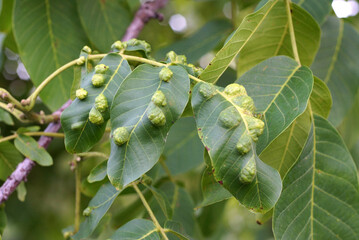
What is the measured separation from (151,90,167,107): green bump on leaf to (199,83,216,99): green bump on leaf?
74 mm

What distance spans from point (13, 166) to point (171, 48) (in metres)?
0.84

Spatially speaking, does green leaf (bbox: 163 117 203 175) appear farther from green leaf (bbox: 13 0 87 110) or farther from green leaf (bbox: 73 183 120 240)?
green leaf (bbox: 73 183 120 240)

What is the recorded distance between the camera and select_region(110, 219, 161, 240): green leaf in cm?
84

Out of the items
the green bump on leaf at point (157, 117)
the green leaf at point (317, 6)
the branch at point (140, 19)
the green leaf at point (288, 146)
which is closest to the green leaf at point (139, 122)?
the green bump on leaf at point (157, 117)

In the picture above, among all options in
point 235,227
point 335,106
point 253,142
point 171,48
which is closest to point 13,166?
point 253,142

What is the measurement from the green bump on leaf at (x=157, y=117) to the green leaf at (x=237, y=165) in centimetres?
7

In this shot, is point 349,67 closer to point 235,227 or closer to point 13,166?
point 13,166

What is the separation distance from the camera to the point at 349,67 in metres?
1.46

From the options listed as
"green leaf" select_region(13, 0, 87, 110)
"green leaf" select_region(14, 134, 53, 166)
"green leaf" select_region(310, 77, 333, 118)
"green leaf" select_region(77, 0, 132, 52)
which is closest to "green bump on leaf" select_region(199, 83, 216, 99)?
"green leaf" select_region(310, 77, 333, 118)

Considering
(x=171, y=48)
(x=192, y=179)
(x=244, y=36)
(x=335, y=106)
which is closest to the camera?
(x=244, y=36)

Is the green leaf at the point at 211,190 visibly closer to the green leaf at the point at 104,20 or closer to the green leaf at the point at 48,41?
the green leaf at the point at 48,41

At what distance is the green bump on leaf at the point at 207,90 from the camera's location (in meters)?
0.75

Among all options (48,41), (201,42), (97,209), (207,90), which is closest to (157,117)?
(207,90)

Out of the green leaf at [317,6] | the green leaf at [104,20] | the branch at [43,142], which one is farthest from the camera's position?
the green leaf at [104,20]
